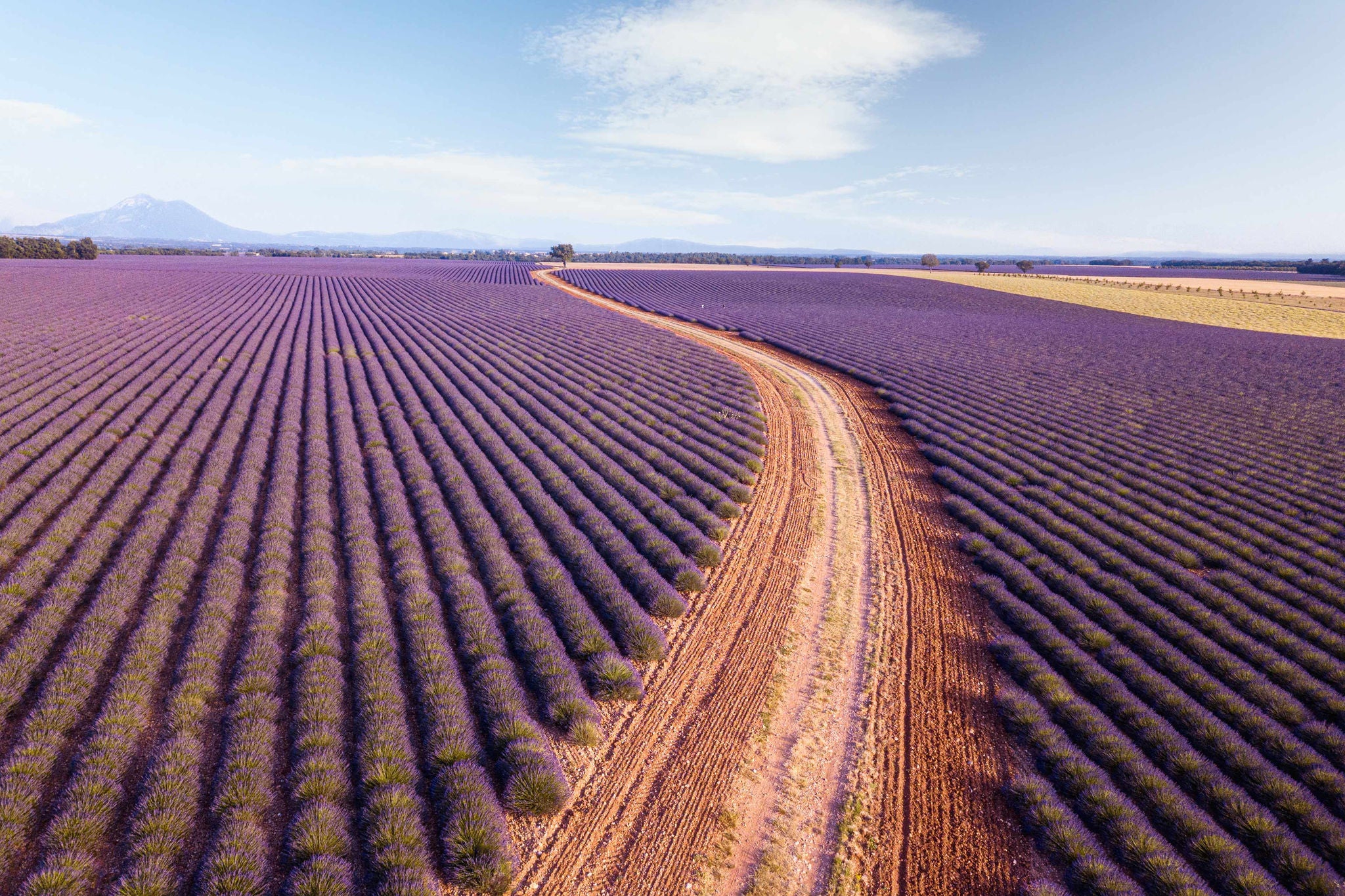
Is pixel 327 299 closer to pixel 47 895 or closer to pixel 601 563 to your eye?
pixel 601 563

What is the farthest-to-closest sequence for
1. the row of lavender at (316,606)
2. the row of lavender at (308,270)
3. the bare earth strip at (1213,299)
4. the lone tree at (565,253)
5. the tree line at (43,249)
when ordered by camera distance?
the lone tree at (565,253) < the tree line at (43,249) < the row of lavender at (308,270) < the bare earth strip at (1213,299) < the row of lavender at (316,606)

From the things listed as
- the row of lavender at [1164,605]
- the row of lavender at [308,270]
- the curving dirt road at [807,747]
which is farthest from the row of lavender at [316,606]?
the row of lavender at [308,270]

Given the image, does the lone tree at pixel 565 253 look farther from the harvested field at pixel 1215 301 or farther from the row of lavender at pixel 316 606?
the row of lavender at pixel 316 606

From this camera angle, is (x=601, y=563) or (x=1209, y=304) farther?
(x=1209, y=304)

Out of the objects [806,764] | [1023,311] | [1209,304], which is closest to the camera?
[806,764]

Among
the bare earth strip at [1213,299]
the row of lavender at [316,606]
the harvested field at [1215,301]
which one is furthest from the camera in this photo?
the bare earth strip at [1213,299]

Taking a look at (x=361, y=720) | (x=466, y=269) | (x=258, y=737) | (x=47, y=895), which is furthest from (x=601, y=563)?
(x=466, y=269)

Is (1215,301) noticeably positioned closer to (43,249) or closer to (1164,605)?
(1164,605)
